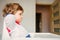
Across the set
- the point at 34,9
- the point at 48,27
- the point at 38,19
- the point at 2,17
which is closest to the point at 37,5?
the point at 34,9

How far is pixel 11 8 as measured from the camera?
1217mm

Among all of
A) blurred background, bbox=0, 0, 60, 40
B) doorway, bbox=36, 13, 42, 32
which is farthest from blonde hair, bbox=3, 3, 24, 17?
doorway, bbox=36, 13, 42, 32

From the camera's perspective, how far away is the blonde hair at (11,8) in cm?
120

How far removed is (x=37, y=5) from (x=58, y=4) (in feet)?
0.80

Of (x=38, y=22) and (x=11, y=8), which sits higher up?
(x=11, y=8)

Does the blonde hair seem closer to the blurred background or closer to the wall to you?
the blurred background

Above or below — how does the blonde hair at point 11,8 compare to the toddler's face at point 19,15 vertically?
above

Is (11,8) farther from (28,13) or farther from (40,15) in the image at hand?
(40,15)

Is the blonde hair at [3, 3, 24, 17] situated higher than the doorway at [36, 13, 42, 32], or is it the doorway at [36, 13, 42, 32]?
the blonde hair at [3, 3, 24, 17]

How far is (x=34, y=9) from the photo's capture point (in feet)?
4.14

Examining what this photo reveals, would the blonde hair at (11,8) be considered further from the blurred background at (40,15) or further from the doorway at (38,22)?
the doorway at (38,22)

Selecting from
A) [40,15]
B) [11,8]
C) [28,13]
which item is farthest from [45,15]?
[11,8]

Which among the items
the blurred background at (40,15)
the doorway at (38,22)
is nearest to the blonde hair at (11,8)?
the blurred background at (40,15)

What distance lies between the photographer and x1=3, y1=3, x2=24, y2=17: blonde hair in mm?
1202
